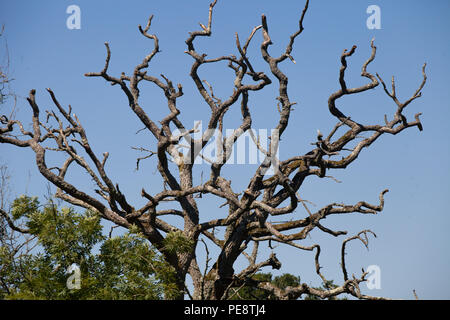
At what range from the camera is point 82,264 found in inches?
381

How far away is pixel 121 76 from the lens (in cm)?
1432

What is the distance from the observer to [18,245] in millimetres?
12359

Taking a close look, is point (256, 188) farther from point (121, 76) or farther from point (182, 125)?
point (121, 76)

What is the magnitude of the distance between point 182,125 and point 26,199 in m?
4.84

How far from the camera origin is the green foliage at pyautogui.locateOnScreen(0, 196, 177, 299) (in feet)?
30.8

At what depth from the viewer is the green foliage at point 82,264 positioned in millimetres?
9398

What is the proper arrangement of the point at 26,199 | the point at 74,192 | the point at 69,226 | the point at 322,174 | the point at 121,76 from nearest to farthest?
the point at 69,226, the point at 26,199, the point at 74,192, the point at 322,174, the point at 121,76

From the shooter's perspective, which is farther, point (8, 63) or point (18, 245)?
point (8, 63)

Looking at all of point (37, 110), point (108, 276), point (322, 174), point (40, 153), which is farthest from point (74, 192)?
point (322, 174)
